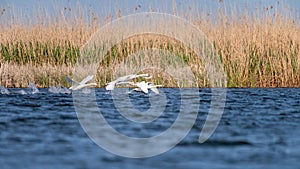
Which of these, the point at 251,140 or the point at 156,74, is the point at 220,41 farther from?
the point at 251,140

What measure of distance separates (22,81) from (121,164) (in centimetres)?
758

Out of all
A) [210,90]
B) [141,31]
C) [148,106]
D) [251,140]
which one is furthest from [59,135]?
[141,31]

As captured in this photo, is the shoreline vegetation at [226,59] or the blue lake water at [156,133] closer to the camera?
the blue lake water at [156,133]

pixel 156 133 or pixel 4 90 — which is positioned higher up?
pixel 4 90

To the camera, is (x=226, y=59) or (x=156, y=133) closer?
(x=156, y=133)

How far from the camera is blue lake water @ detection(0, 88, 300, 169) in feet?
14.6

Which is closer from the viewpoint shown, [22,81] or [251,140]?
[251,140]

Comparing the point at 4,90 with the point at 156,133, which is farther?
the point at 4,90

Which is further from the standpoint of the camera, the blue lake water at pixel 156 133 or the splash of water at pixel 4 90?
the splash of water at pixel 4 90

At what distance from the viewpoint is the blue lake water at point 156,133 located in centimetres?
446

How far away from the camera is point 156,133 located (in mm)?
5852

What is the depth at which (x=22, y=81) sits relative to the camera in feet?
38.1

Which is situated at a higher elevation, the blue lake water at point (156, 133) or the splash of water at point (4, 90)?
the splash of water at point (4, 90)

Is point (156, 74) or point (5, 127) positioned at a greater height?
point (156, 74)
